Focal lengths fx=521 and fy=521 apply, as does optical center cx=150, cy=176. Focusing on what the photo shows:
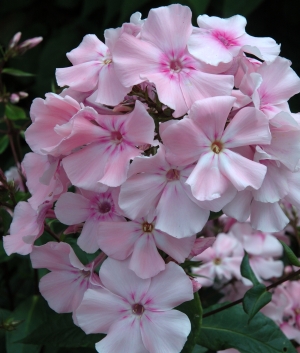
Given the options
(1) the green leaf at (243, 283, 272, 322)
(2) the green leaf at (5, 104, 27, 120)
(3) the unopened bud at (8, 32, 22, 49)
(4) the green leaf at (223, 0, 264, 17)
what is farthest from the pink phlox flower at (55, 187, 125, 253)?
(4) the green leaf at (223, 0, 264, 17)

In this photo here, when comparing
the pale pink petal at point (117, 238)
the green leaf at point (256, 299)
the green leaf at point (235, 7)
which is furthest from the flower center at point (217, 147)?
the green leaf at point (235, 7)

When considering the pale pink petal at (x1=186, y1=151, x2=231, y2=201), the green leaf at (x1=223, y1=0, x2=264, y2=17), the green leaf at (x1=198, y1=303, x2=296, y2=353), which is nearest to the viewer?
the pale pink petal at (x1=186, y1=151, x2=231, y2=201)

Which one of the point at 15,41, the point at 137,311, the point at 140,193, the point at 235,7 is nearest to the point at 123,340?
the point at 137,311

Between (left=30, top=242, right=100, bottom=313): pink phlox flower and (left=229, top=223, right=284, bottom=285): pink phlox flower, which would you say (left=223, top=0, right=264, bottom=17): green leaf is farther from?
(left=30, top=242, right=100, bottom=313): pink phlox flower

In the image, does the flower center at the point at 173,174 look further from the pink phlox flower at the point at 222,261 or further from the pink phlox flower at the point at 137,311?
the pink phlox flower at the point at 222,261

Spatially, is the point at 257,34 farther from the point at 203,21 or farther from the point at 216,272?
the point at 203,21

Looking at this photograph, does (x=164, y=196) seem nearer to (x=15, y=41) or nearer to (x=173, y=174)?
(x=173, y=174)

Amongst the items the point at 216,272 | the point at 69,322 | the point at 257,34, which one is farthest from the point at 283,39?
the point at 69,322
